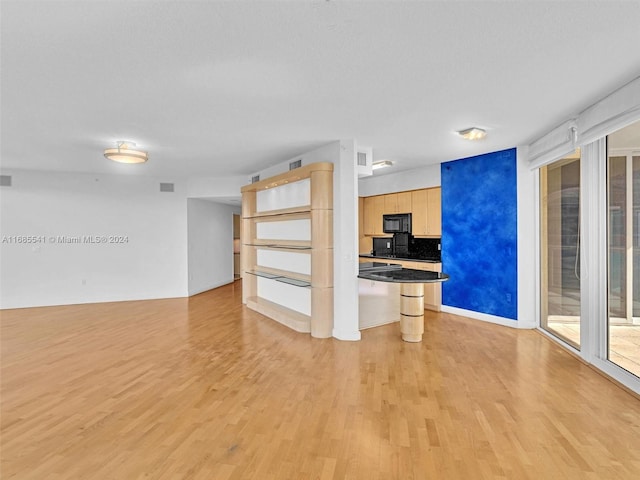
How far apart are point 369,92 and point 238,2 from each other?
5.10 feet

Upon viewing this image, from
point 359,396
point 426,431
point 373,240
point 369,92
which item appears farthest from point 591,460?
point 373,240

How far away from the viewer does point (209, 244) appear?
9453 mm

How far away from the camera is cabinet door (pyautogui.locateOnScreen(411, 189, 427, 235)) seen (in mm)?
6914

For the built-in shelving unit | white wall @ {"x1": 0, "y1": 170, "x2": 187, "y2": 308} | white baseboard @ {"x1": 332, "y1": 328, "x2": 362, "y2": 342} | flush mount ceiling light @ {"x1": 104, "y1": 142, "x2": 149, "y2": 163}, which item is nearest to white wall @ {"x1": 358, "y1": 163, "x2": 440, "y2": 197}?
the built-in shelving unit

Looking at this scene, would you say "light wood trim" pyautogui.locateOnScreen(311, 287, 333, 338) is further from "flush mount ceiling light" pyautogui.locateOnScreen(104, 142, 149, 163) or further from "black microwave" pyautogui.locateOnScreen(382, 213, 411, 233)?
"flush mount ceiling light" pyautogui.locateOnScreen(104, 142, 149, 163)

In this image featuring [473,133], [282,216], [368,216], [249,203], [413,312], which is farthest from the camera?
→ [368,216]

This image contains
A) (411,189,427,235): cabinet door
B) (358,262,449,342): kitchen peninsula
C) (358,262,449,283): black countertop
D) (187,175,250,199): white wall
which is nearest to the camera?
(358,262,449,283): black countertop

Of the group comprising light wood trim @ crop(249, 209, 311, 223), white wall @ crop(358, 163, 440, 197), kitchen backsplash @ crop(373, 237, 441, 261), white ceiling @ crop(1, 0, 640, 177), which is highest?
white ceiling @ crop(1, 0, 640, 177)

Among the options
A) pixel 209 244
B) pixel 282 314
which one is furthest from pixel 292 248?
pixel 209 244

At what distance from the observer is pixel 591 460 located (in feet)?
7.15

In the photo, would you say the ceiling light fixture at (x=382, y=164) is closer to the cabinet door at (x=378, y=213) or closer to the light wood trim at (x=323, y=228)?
the cabinet door at (x=378, y=213)

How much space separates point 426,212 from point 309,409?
4981 millimetres

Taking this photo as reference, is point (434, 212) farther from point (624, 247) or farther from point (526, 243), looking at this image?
point (624, 247)

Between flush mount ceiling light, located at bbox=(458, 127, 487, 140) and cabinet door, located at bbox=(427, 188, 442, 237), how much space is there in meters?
2.24
